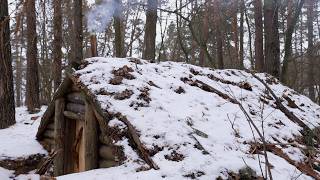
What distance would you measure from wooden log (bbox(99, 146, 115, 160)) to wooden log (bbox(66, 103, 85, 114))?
37.7 inches

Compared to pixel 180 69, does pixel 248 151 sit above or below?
below

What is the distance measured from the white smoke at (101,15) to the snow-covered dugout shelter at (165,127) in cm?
769

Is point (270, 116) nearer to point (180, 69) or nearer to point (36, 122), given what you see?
point (180, 69)

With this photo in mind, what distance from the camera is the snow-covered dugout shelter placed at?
455 centimetres

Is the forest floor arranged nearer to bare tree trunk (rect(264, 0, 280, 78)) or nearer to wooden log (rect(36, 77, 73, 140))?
wooden log (rect(36, 77, 73, 140))

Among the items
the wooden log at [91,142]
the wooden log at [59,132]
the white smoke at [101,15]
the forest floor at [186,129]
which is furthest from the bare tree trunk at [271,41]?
the wooden log at [91,142]

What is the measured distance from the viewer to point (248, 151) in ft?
16.5

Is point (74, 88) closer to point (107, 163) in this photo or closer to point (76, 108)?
point (76, 108)

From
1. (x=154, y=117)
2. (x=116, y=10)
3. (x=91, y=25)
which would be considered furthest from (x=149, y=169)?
(x=91, y=25)

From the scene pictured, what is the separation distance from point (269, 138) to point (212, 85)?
179cm

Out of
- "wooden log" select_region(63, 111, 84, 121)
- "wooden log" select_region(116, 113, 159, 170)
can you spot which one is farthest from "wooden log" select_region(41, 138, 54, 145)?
"wooden log" select_region(116, 113, 159, 170)

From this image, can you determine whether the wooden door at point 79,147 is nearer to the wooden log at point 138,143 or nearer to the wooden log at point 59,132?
the wooden log at point 59,132

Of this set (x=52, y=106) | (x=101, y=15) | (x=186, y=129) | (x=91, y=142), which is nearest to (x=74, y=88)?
(x=52, y=106)

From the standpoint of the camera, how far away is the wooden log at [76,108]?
6227mm
